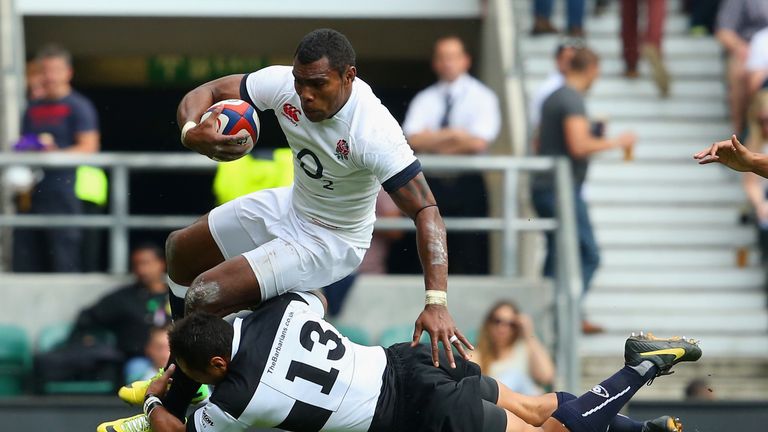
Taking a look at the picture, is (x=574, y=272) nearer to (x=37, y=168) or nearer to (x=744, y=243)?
(x=744, y=243)

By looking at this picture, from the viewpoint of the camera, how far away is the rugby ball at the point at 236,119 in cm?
660

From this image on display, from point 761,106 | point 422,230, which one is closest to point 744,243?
point 761,106

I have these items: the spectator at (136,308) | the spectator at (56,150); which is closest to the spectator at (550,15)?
the spectator at (56,150)

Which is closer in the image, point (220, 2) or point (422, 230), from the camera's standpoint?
point (422, 230)

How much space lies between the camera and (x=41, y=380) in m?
10.1

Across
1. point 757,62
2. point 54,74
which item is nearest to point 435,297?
point 54,74

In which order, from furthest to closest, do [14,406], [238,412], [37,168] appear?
[37,168]
[14,406]
[238,412]

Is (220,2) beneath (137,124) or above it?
above

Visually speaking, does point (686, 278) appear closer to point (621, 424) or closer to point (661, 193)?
point (661, 193)

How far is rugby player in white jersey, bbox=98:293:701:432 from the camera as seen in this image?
21.9 feet

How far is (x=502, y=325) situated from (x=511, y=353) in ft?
0.64

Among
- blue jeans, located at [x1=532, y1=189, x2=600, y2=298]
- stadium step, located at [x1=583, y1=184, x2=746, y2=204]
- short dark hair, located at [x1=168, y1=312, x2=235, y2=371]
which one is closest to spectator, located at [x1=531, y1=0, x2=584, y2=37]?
stadium step, located at [x1=583, y1=184, x2=746, y2=204]

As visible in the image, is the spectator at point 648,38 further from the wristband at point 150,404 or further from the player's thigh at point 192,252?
the wristband at point 150,404

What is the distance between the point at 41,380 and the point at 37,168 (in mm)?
1579
